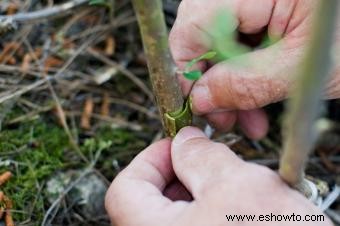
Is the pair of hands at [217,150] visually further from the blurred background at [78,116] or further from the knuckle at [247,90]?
the blurred background at [78,116]

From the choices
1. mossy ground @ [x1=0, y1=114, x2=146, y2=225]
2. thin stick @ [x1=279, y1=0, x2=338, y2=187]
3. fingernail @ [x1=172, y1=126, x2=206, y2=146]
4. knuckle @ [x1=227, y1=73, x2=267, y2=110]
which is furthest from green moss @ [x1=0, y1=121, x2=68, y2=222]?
thin stick @ [x1=279, y1=0, x2=338, y2=187]

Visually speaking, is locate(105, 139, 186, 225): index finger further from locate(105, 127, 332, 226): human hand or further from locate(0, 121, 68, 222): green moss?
locate(0, 121, 68, 222): green moss

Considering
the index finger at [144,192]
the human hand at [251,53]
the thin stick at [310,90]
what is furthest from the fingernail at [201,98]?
the thin stick at [310,90]

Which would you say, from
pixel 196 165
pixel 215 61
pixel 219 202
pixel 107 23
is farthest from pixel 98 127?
pixel 219 202

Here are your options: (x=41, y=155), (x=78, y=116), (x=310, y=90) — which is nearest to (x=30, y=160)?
(x=41, y=155)

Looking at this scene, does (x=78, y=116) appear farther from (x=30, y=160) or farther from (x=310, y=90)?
(x=310, y=90)

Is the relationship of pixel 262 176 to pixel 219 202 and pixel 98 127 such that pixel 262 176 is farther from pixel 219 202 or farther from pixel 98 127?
pixel 98 127

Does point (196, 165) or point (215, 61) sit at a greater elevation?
point (215, 61)
